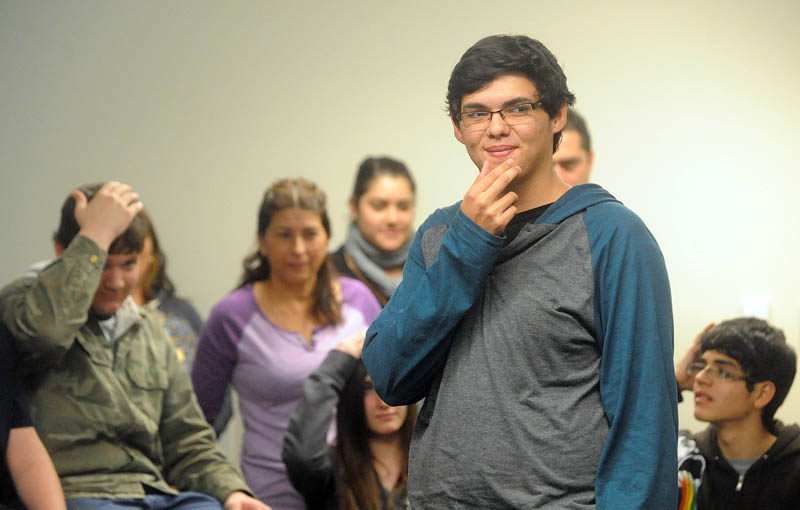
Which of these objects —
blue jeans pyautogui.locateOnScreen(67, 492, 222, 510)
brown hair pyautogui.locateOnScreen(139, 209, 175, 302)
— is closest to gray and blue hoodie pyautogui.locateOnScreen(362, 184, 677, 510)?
blue jeans pyautogui.locateOnScreen(67, 492, 222, 510)

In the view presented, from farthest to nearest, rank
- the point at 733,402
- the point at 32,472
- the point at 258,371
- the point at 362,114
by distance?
the point at 362,114, the point at 258,371, the point at 733,402, the point at 32,472

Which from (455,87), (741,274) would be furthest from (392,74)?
(455,87)

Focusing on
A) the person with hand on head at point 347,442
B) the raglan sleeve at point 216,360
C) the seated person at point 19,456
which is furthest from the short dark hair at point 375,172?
the seated person at point 19,456

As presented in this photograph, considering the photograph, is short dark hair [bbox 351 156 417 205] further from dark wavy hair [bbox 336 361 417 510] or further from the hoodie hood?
the hoodie hood

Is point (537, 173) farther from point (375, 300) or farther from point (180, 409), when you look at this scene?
point (375, 300)

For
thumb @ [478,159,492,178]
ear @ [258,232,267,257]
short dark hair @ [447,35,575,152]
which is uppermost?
short dark hair @ [447,35,575,152]

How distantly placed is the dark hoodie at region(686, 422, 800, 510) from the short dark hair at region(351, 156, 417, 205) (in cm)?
133

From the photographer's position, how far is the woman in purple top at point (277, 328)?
8.42ft

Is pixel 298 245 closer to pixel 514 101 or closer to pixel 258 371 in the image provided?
pixel 258 371

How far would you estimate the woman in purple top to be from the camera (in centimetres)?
257

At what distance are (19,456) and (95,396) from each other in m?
0.20

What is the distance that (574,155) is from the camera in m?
2.75

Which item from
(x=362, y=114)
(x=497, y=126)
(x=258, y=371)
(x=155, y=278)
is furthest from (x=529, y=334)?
(x=362, y=114)

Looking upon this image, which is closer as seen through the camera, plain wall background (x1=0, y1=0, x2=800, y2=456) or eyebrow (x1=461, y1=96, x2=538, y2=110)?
eyebrow (x1=461, y1=96, x2=538, y2=110)
